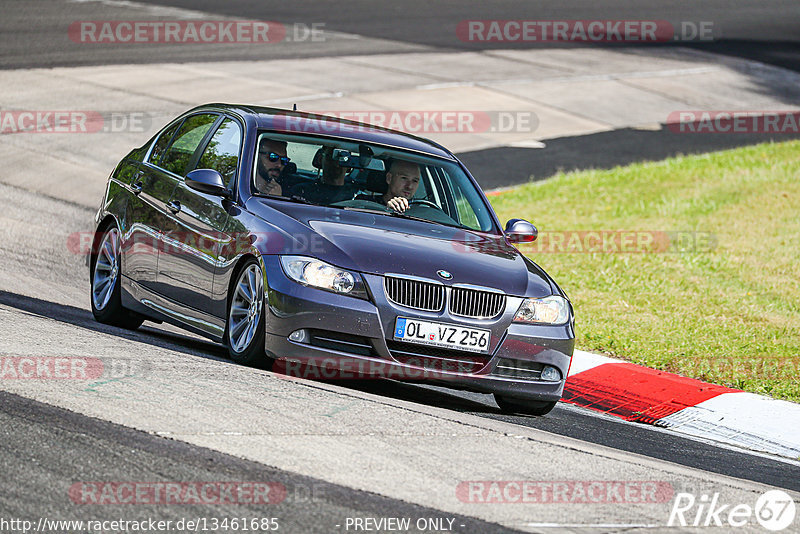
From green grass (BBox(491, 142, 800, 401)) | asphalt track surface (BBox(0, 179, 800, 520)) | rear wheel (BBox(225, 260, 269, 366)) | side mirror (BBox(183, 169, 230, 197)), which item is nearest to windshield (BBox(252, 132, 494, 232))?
side mirror (BBox(183, 169, 230, 197))

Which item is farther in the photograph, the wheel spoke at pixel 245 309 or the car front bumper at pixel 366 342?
the wheel spoke at pixel 245 309

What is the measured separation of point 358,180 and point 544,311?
1.62 m

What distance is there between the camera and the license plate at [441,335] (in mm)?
7141

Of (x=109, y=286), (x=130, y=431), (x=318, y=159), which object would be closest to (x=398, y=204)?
(x=318, y=159)

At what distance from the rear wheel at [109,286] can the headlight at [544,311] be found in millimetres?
3211

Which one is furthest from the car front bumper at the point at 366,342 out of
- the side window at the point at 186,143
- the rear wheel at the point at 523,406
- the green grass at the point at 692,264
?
the green grass at the point at 692,264

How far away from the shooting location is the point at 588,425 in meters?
8.05

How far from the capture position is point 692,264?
13.8m

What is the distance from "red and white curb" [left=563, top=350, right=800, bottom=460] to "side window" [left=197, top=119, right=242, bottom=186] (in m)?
2.89

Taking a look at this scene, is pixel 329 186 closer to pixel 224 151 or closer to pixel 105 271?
pixel 224 151

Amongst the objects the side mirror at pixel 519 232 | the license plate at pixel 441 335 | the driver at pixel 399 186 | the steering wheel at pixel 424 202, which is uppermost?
the driver at pixel 399 186

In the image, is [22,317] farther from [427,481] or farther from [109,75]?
[109,75]

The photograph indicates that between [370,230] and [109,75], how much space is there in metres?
16.3

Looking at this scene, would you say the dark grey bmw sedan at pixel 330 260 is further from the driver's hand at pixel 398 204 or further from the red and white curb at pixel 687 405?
the red and white curb at pixel 687 405
